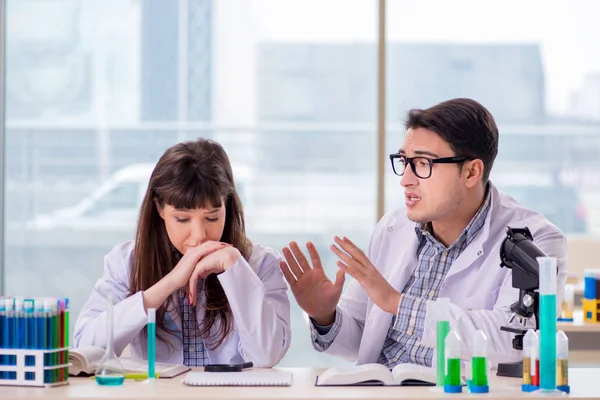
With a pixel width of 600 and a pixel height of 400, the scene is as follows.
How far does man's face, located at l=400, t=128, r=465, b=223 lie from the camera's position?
288 centimetres

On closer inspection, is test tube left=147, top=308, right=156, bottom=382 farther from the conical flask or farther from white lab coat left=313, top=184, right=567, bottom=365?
white lab coat left=313, top=184, right=567, bottom=365

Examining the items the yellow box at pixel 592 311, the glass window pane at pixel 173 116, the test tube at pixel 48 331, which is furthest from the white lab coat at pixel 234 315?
the glass window pane at pixel 173 116

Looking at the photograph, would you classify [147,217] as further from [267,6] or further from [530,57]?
[530,57]

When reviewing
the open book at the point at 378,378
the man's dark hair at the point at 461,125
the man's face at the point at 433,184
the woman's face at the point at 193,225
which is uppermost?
the man's dark hair at the point at 461,125

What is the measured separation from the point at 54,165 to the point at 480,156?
359cm

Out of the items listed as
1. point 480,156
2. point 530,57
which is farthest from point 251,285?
point 530,57

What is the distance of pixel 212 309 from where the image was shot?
112 inches

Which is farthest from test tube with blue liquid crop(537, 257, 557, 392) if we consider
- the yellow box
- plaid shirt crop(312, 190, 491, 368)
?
the yellow box

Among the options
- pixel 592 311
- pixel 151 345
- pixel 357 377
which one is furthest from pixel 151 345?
pixel 592 311

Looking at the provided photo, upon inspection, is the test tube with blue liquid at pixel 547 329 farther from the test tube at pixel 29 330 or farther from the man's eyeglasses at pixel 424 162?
the test tube at pixel 29 330

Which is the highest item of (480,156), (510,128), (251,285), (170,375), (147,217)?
(510,128)

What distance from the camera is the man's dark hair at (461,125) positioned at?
2885 millimetres

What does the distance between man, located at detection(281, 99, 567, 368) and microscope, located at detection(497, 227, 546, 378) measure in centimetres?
32

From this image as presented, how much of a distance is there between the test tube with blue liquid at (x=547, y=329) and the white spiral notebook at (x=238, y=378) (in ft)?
1.97
